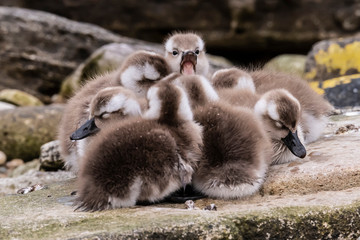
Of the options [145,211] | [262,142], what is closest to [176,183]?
[145,211]

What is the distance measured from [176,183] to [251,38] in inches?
435

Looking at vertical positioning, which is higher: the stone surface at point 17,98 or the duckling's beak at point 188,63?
the duckling's beak at point 188,63

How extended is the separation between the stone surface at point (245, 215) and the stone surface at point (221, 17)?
1026cm

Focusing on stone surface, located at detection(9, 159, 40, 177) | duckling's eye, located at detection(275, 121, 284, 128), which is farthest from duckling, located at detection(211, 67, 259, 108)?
stone surface, located at detection(9, 159, 40, 177)

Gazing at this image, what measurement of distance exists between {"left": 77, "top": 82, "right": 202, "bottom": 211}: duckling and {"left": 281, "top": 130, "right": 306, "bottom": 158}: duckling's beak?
616mm

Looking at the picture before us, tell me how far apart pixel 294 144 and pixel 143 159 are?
0.95m

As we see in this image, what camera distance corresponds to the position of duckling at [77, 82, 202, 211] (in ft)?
9.34

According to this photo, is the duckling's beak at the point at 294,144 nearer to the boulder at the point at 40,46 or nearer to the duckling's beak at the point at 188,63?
the duckling's beak at the point at 188,63

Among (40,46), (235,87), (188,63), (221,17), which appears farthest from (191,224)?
(221,17)

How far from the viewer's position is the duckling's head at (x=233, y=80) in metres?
4.01

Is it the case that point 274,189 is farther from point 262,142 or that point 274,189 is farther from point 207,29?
point 207,29

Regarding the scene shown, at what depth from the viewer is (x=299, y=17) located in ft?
43.4

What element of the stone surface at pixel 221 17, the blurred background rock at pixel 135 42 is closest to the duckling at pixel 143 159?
the blurred background rock at pixel 135 42

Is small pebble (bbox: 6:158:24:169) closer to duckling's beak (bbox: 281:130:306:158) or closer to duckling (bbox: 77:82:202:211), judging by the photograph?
duckling (bbox: 77:82:202:211)
